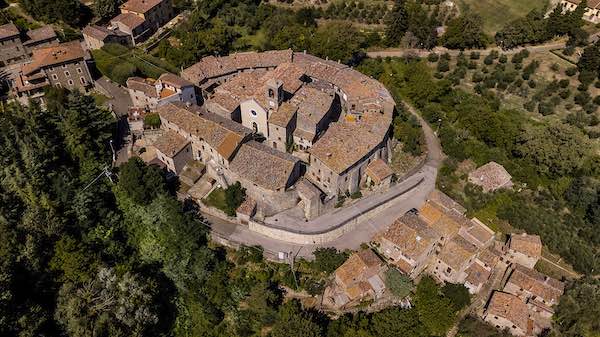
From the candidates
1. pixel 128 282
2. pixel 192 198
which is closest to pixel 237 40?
pixel 192 198

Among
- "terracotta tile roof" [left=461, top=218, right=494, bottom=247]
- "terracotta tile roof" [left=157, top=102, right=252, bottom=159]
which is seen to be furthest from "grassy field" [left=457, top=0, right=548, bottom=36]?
"terracotta tile roof" [left=157, top=102, right=252, bottom=159]

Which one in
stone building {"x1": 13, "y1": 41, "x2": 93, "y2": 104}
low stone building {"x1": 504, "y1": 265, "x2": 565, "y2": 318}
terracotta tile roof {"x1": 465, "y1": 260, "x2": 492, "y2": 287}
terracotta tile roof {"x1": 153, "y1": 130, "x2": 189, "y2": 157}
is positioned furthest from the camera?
stone building {"x1": 13, "y1": 41, "x2": 93, "y2": 104}

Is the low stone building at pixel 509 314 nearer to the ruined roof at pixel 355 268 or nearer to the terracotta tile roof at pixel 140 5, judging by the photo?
the ruined roof at pixel 355 268

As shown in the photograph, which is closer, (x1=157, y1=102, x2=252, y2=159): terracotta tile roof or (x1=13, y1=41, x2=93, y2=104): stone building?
(x1=157, y1=102, x2=252, y2=159): terracotta tile roof

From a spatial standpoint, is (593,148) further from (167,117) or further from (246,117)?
(167,117)

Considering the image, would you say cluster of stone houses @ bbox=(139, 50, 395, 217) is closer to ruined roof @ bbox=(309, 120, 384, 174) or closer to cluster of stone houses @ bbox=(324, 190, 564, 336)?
ruined roof @ bbox=(309, 120, 384, 174)

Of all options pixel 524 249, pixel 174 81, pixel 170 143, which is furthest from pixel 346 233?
pixel 174 81

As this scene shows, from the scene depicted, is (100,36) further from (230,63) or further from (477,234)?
(477,234)

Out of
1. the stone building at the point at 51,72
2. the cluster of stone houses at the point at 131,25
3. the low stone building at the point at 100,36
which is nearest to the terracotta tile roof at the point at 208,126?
the stone building at the point at 51,72
